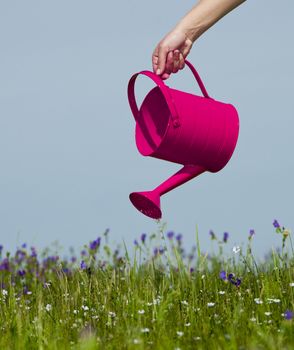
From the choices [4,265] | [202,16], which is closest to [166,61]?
[202,16]

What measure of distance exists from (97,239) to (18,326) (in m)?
1.41

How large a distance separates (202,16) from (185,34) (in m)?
0.14

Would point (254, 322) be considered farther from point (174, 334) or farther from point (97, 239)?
point (97, 239)

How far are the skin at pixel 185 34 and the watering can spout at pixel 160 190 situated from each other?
0.47 m

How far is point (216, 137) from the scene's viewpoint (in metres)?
3.44

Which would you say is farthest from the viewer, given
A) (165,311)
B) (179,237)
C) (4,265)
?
(4,265)

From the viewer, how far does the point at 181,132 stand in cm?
329

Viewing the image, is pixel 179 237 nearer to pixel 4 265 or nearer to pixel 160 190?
pixel 160 190

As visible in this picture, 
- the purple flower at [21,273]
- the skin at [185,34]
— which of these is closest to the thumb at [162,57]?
the skin at [185,34]

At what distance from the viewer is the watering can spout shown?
346 centimetres

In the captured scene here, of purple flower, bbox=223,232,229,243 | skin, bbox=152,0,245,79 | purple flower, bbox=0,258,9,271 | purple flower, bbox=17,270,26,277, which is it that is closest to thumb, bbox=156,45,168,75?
skin, bbox=152,0,245,79

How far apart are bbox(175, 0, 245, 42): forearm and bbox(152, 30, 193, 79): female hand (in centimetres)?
5

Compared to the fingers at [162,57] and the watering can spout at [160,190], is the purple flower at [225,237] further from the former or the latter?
the fingers at [162,57]

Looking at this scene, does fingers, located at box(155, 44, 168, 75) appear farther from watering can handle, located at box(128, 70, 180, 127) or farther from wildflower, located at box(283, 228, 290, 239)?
wildflower, located at box(283, 228, 290, 239)
